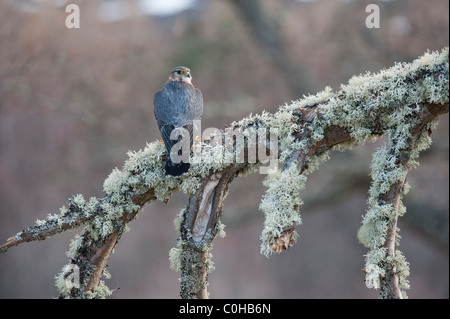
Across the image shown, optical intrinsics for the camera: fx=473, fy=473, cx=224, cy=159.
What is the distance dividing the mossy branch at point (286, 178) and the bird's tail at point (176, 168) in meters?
0.03

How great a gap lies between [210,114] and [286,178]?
20.8ft

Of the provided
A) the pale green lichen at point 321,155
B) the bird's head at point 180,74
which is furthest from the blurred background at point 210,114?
the pale green lichen at point 321,155

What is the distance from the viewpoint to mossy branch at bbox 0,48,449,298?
65.6 inches

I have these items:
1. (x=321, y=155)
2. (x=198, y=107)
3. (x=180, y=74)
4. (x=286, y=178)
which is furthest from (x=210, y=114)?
(x=286, y=178)

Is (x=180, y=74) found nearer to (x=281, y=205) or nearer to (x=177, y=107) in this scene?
(x=177, y=107)

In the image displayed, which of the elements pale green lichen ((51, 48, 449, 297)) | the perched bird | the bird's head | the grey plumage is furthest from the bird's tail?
the bird's head

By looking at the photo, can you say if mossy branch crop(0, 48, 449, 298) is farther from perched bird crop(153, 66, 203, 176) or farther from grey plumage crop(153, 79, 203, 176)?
grey plumage crop(153, 79, 203, 176)

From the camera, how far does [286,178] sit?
5.68ft

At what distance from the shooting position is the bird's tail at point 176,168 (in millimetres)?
1920

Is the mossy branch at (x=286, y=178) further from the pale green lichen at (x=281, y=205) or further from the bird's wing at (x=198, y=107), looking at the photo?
the bird's wing at (x=198, y=107)

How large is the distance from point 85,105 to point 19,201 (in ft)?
14.3

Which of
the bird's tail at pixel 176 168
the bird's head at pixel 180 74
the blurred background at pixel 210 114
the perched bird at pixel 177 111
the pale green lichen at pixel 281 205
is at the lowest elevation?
the pale green lichen at pixel 281 205

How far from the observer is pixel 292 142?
73.9 inches

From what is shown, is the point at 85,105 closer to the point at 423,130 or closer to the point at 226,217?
the point at 226,217
